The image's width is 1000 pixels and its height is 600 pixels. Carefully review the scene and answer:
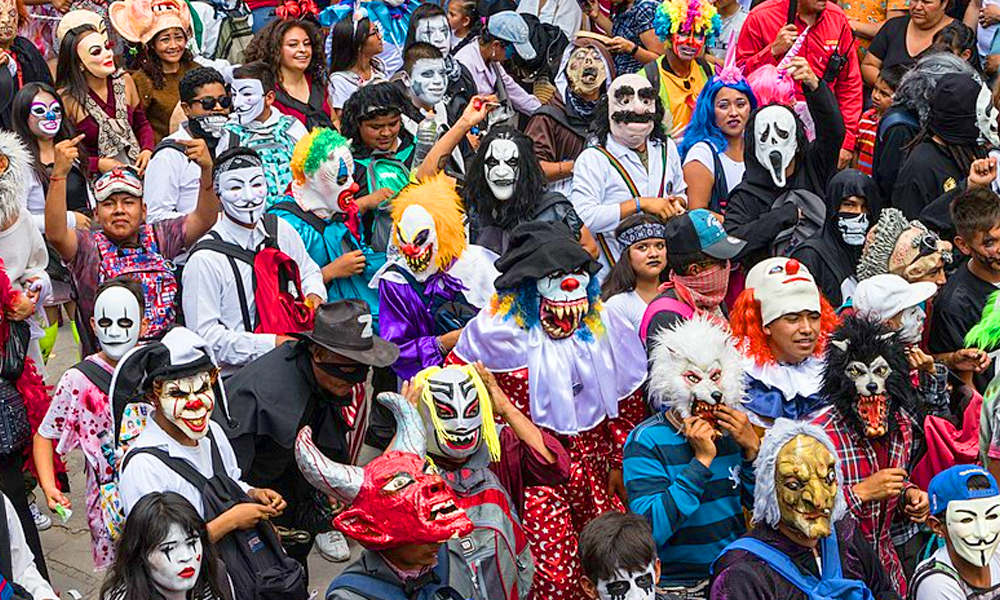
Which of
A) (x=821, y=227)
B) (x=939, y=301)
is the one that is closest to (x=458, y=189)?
(x=821, y=227)

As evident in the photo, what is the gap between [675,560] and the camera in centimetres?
571

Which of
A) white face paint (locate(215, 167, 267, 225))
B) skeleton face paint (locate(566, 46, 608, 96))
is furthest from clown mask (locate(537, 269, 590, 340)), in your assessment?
skeleton face paint (locate(566, 46, 608, 96))

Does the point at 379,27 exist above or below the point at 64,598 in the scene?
above

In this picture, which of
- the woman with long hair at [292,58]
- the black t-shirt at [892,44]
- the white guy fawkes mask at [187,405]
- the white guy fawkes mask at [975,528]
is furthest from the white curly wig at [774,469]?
the black t-shirt at [892,44]

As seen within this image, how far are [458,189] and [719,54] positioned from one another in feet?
11.3

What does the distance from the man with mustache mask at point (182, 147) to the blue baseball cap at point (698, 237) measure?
9.89ft

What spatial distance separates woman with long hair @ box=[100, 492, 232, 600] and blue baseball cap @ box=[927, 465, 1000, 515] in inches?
102

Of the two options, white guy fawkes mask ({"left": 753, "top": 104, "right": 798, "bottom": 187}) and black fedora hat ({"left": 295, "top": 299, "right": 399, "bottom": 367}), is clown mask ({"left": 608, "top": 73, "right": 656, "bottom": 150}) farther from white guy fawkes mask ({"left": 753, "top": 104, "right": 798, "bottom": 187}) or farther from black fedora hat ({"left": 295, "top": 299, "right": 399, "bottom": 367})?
black fedora hat ({"left": 295, "top": 299, "right": 399, "bottom": 367})

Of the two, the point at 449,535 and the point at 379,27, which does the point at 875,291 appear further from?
the point at 379,27

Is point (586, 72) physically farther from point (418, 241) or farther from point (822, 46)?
point (418, 241)

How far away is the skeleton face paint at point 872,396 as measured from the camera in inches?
226

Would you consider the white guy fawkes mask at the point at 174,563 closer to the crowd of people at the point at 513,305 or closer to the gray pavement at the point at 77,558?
the crowd of people at the point at 513,305

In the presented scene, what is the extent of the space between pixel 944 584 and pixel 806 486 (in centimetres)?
63

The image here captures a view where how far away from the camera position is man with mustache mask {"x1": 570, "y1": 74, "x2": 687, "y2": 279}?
27.5ft
